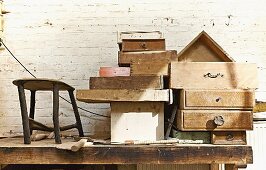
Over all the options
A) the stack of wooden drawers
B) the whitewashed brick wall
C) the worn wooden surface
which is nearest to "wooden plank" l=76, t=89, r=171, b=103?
the stack of wooden drawers

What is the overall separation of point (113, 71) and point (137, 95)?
0.70ft

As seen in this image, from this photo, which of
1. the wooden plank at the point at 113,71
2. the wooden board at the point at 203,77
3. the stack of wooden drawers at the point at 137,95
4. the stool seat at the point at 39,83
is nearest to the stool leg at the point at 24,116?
the stool seat at the point at 39,83

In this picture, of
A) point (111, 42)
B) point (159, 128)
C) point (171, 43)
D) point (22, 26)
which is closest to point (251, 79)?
point (159, 128)

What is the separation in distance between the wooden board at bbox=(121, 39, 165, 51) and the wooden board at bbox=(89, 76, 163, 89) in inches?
8.7

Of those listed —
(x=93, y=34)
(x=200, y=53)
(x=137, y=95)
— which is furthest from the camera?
(x=93, y=34)

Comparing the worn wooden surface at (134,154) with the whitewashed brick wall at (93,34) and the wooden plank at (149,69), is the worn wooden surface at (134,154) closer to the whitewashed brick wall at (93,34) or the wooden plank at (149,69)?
the wooden plank at (149,69)

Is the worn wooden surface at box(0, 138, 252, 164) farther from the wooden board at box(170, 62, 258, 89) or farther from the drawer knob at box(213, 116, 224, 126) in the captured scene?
→ the wooden board at box(170, 62, 258, 89)

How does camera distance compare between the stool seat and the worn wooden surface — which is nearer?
the worn wooden surface

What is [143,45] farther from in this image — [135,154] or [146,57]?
[135,154]

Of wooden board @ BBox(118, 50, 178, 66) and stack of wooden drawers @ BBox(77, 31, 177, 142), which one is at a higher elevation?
wooden board @ BBox(118, 50, 178, 66)

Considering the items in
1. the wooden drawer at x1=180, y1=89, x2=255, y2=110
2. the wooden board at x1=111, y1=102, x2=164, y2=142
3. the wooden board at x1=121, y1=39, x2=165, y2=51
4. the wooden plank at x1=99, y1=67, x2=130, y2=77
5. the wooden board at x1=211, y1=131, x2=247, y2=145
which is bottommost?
the wooden board at x1=211, y1=131, x2=247, y2=145

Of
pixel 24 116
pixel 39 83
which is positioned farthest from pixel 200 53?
pixel 24 116

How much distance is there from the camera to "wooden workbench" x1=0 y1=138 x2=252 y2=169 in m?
1.94

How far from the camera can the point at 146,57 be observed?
7.12ft
